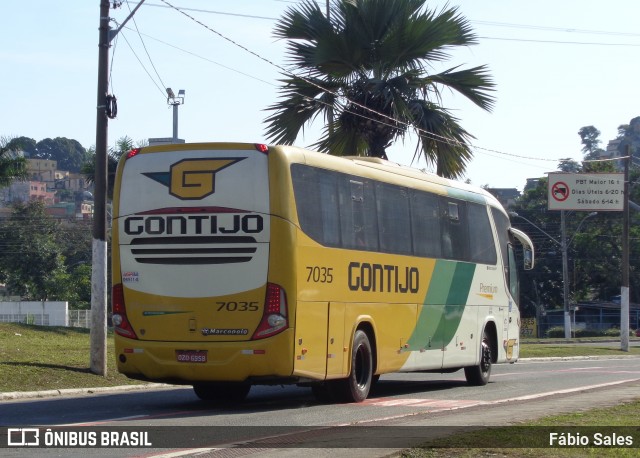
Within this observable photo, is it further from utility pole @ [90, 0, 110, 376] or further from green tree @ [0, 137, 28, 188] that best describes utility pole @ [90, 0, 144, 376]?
green tree @ [0, 137, 28, 188]

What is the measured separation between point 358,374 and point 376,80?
1000cm

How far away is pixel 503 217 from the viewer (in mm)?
22969

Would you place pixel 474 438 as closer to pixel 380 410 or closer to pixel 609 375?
pixel 380 410

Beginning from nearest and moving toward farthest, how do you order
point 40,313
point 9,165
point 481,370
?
point 481,370 → point 9,165 → point 40,313

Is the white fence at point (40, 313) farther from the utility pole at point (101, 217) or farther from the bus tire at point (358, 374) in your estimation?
the bus tire at point (358, 374)

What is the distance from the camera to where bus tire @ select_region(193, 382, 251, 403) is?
54.7 feet

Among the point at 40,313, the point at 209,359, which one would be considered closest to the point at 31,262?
the point at 40,313

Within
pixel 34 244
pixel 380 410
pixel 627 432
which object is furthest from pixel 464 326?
pixel 34 244

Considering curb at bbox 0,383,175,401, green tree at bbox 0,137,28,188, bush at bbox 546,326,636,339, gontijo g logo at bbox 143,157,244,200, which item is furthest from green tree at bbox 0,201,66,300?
gontijo g logo at bbox 143,157,244,200

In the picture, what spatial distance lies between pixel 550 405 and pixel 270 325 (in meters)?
4.35

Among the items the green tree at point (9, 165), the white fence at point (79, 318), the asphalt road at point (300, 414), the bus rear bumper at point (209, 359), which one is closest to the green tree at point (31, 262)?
the white fence at point (79, 318)

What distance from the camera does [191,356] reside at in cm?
1448

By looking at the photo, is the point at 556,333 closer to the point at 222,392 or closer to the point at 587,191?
the point at 587,191

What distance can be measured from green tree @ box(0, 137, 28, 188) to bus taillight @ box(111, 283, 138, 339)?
83.3ft
